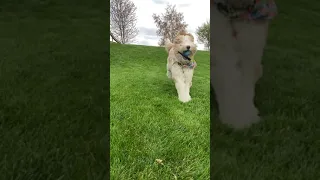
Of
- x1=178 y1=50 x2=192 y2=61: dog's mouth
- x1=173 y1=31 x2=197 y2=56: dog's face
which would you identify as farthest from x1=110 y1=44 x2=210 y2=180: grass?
x1=173 y1=31 x2=197 y2=56: dog's face

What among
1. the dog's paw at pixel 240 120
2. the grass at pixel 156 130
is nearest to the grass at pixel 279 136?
the dog's paw at pixel 240 120

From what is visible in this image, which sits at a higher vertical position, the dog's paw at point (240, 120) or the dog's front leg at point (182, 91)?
the dog's paw at point (240, 120)

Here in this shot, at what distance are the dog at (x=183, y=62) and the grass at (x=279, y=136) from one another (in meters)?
0.97

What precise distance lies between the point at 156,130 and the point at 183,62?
69.5 inches

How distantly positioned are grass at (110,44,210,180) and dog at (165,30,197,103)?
149 millimetres

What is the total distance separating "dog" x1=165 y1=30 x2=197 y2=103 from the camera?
454cm

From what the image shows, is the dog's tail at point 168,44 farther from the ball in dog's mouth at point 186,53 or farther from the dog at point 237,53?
the dog at point 237,53

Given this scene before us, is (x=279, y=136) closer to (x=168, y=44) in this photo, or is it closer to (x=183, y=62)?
(x=183, y=62)

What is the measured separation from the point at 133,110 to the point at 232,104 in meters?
1.10
